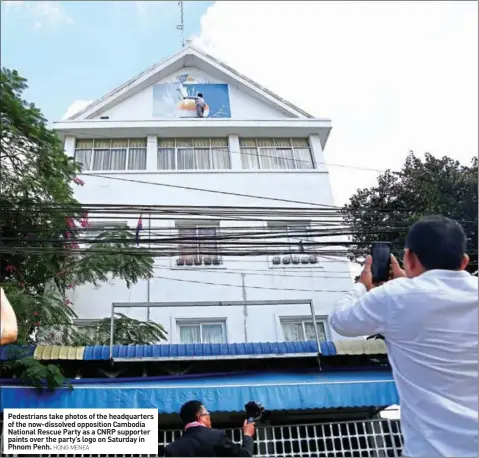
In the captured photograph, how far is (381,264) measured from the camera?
2.06 m

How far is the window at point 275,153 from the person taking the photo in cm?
1402

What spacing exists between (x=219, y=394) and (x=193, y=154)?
30.2ft

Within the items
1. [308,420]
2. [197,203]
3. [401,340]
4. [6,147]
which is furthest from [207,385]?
[197,203]

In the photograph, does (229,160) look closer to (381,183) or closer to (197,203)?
(197,203)

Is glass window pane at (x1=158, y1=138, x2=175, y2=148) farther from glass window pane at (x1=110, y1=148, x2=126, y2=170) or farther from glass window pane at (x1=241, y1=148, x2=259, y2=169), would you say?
glass window pane at (x1=241, y1=148, x2=259, y2=169)

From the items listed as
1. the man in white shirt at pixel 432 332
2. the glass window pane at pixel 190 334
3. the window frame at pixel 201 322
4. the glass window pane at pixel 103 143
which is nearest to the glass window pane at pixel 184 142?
the glass window pane at pixel 103 143

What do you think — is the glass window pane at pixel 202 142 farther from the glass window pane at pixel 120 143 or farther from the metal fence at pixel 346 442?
the metal fence at pixel 346 442

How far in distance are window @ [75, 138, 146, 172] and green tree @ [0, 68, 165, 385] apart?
3.68 m

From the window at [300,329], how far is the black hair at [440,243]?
984 centimetres

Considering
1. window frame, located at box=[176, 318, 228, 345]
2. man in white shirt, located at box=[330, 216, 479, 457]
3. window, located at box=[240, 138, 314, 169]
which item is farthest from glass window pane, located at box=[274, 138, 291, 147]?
man in white shirt, located at box=[330, 216, 479, 457]

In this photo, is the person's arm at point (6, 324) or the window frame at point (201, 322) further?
the window frame at point (201, 322)

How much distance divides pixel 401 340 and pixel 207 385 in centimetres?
485

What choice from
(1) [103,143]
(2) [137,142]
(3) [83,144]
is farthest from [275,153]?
(3) [83,144]

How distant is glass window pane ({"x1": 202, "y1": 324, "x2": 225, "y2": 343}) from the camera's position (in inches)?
441
